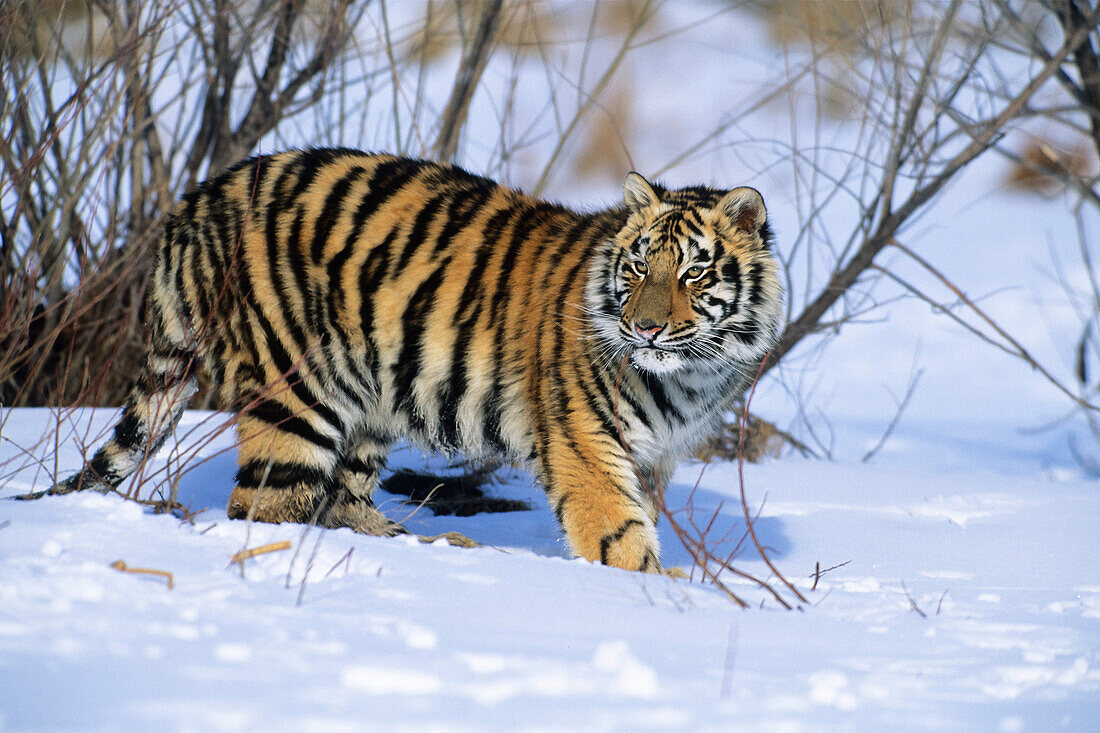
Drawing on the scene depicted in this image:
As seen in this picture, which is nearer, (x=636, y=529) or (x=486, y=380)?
(x=636, y=529)

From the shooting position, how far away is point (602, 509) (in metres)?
3.16

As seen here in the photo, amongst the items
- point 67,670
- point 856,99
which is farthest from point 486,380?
point 856,99

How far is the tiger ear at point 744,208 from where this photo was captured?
322 centimetres

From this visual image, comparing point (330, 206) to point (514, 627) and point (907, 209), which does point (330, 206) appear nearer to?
point (514, 627)

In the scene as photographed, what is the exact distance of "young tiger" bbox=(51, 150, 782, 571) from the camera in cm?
322

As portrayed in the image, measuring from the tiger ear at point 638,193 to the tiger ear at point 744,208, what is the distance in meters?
0.22

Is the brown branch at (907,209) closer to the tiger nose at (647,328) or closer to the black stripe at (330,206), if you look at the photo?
the tiger nose at (647,328)

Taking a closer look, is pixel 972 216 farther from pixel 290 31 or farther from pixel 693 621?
pixel 693 621

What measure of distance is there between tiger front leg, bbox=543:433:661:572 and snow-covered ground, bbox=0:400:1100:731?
0.24 metres

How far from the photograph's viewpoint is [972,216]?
1630 centimetres

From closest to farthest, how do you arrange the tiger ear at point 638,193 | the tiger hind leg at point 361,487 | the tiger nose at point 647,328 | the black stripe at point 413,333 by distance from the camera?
the tiger nose at point 647,328
the tiger ear at point 638,193
the black stripe at point 413,333
the tiger hind leg at point 361,487

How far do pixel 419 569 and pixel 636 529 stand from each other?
2.62 feet

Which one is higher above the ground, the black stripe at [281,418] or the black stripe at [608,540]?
the black stripe at [281,418]

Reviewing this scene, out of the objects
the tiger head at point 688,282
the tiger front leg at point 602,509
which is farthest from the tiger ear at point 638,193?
the tiger front leg at point 602,509
